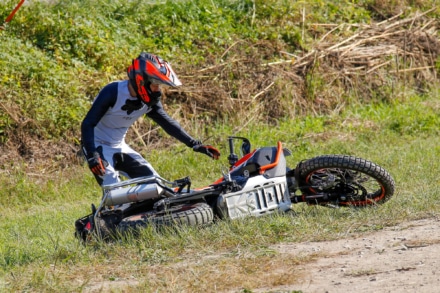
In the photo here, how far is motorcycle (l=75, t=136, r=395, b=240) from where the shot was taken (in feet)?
25.0

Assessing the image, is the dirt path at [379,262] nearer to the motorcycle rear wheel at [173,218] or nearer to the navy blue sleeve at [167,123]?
the motorcycle rear wheel at [173,218]

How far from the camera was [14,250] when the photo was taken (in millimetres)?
7910

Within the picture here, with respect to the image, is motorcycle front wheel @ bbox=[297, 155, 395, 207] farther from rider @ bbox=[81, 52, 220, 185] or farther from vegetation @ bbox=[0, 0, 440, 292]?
rider @ bbox=[81, 52, 220, 185]

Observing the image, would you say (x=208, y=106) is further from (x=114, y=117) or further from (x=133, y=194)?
(x=133, y=194)

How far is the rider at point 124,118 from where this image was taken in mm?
7953

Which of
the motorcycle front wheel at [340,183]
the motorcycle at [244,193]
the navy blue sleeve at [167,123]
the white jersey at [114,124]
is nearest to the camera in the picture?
the motorcycle at [244,193]

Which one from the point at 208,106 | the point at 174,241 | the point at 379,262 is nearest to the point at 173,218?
Result: the point at 174,241

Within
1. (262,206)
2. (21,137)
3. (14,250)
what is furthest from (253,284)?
(21,137)

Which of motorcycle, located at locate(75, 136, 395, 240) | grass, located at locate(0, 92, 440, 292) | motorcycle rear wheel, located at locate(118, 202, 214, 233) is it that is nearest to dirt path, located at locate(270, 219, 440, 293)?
grass, located at locate(0, 92, 440, 292)

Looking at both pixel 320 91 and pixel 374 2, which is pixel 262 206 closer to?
pixel 320 91

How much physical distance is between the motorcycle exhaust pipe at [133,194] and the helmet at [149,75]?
3.39 ft

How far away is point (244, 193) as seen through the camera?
25.6 feet

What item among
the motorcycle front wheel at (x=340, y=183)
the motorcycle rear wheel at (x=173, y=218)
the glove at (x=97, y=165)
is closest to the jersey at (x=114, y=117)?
the glove at (x=97, y=165)

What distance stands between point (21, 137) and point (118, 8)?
4.05 m
